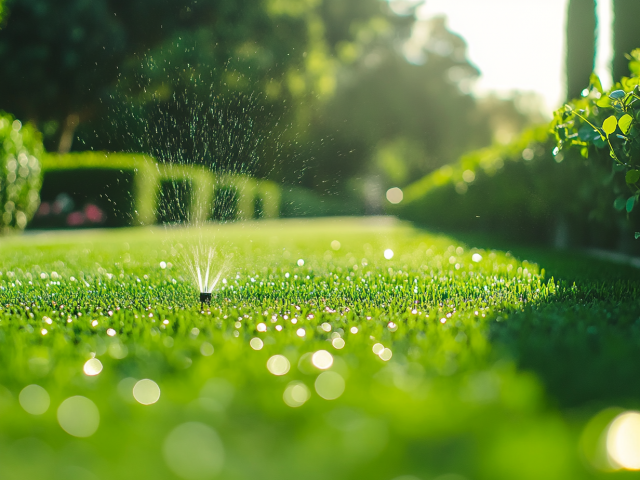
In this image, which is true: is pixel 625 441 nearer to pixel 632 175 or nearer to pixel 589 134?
pixel 632 175

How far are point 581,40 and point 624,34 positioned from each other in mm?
1067

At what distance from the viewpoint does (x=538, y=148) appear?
273 inches

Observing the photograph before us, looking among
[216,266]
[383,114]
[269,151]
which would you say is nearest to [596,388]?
[216,266]

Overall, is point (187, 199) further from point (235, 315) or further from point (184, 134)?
point (184, 134)

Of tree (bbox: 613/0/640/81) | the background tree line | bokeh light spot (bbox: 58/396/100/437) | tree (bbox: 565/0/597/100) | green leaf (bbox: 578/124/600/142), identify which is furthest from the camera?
the background tree line

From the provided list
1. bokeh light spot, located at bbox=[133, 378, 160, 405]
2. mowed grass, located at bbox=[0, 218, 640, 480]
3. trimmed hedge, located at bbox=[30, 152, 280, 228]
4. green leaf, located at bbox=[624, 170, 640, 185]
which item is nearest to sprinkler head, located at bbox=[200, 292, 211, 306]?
mowed grass, located at bbox=[0, 218, 640, 480]

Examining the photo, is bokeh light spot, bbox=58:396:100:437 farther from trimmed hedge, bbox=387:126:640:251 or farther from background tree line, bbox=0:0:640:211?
background tree line, bbox=0:0:640:211

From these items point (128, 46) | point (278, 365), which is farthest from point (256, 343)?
point (128, 46)

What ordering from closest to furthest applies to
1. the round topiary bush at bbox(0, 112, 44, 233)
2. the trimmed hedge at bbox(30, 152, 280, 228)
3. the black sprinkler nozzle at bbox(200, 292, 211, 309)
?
the black sprinkler nozzle at bbox(200, 292, 211, 309), the round topiary bush at bbox(0, 112, 44, 233), the trimmed hedge at bbox(30, 152, 280, 228)

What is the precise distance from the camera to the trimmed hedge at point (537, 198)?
5.48 m

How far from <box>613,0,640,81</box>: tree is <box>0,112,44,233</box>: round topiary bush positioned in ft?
29.8

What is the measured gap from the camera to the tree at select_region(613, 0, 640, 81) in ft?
23.3

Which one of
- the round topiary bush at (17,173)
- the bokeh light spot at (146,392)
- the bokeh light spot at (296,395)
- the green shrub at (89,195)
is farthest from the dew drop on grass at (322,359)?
the green shrub at (89,195)

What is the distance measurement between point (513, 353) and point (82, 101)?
1951 centimetres
